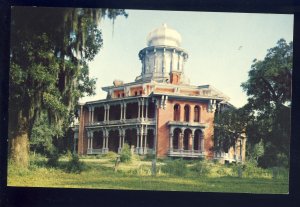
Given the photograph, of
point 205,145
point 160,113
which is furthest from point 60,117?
point 205,145

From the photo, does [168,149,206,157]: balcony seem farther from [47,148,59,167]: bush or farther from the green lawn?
[47,148,59,167]: bush

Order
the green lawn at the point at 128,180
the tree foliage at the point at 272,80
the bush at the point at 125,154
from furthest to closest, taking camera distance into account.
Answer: the bush at the point at 125,154, the green lawn at the point at 128,180, the tree foliage at the point at 272,80

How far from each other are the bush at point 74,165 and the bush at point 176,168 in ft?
5.52

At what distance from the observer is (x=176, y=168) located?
9633 millimetres

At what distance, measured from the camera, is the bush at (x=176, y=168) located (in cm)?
959

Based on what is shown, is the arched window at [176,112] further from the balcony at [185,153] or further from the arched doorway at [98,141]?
the arched doorway at [98,141]

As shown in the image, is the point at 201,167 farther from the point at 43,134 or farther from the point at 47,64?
the point at 47,64

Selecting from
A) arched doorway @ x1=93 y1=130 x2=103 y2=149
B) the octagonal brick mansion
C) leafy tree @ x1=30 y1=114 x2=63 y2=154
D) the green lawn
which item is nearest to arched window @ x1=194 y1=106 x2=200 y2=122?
the octagonal brick mansion

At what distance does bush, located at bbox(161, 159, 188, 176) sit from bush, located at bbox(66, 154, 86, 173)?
168cm

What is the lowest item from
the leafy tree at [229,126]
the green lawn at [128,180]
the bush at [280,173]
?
the green lawn at [128,180]

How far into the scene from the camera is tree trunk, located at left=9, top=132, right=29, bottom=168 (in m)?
9.67

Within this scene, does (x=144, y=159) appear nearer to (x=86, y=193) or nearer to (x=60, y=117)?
(x=86, y=193)

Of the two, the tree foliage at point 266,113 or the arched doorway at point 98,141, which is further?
the arched doorway at point 98,141

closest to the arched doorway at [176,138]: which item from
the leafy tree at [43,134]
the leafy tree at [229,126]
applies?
the leafy tree at [229,126]
